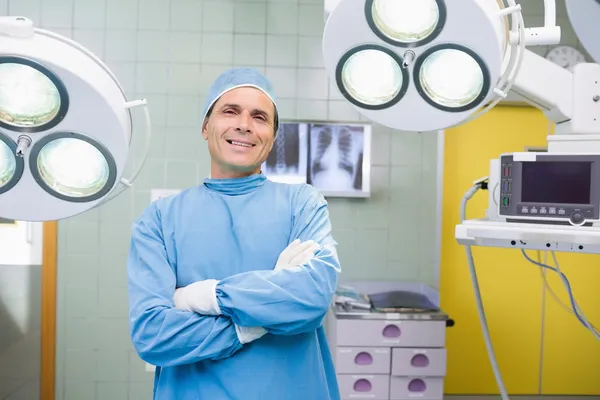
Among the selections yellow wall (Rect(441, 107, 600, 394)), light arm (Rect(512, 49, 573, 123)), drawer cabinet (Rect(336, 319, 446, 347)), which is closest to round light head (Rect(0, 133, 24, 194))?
light arm (Rect(512, 49, 573, 123))

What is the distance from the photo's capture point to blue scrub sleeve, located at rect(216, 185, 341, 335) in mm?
1018

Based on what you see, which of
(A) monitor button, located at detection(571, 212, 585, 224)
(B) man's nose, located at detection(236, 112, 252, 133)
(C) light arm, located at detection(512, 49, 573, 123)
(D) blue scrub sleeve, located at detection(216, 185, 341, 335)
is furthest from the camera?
(A) monitor button, located at detection(571, 212, 585, 224)

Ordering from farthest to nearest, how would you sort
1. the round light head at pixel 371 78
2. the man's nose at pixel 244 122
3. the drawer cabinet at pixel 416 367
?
1. the drawer cabinet at pixel 416 367
2. the man's nose at pixel 244 122
3. the round light head at pixel 371 78

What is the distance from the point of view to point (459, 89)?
80 centimetres

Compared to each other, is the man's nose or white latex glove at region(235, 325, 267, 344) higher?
the man's nose

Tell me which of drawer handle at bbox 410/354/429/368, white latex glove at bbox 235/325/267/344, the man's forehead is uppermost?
the man's forehead

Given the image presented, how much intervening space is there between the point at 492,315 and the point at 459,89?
2.83 metres

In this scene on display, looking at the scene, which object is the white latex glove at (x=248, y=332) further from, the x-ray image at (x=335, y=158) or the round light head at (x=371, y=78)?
the x-ray image at (x=335, y=158)

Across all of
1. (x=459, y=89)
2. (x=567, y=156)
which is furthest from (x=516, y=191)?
(x=459, y=89)

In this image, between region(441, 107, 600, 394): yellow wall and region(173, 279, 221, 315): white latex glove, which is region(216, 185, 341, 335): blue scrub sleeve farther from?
region(441, 107, 600, 394): yellow wall

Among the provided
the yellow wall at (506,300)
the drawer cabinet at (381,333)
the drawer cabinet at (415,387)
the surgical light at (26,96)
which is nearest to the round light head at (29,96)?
the surgical light at (26,96)

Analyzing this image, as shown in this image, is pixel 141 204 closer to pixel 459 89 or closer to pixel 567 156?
pixel 567 156

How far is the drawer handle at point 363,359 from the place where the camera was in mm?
→ 2553

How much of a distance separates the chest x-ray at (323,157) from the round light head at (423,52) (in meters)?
2.12
